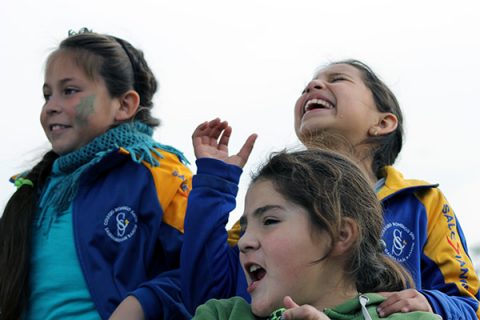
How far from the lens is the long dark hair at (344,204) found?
327cm

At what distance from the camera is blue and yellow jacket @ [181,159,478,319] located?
3619 mm

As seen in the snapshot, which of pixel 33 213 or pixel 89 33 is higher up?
pixel 89 33

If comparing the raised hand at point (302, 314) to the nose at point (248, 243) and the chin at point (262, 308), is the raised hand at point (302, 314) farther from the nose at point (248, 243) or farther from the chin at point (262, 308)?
the nose at point (248, 243)

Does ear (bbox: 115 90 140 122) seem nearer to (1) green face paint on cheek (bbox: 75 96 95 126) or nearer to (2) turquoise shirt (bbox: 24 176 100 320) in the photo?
(1) green face paint on cheek (bbox: 75 96 95 126)

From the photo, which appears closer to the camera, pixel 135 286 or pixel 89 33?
pixel 135 286

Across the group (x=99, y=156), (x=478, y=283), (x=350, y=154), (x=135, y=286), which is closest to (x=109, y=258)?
(x=135, y=286)

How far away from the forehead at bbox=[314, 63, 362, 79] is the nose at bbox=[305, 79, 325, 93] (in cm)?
13

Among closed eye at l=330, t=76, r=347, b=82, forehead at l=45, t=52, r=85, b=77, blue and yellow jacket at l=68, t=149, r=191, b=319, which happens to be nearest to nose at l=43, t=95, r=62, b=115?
forehead at l=45, t=52, r=85, b=77

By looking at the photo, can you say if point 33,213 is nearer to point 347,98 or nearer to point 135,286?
point 135,286

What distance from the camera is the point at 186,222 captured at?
3.65m

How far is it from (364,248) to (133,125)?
1.50 m

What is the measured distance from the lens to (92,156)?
4.22m

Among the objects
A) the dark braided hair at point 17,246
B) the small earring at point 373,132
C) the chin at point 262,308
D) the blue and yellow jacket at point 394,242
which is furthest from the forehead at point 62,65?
the chin at point 262,308

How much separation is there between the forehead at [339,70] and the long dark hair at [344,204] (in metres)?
1.01
